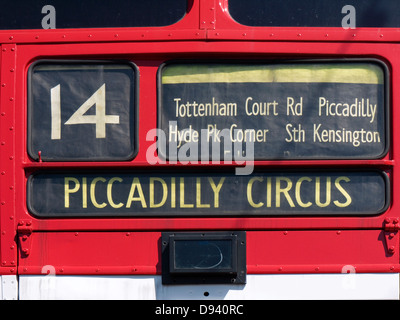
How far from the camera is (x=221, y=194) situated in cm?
261

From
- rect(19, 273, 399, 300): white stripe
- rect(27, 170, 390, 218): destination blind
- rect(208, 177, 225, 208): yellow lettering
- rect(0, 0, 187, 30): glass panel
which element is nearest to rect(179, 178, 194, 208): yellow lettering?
rect(27, 170, 390, 218): destination blind

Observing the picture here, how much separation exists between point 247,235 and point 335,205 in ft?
1.47

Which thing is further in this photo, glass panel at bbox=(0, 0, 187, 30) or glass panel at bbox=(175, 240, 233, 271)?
glass panel at bbox=(0, 0, 187, 30)

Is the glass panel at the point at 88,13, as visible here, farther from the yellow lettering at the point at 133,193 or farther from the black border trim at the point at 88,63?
the yellow lettering at the point at 133,193

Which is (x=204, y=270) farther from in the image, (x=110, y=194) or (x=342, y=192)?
(x=342, y=192)

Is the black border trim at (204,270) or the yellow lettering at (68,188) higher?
the yellow lettering at (68,188)

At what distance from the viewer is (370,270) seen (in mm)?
2582

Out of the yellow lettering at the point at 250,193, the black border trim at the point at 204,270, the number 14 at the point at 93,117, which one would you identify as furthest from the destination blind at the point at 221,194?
the number 14 at the point at 93,117

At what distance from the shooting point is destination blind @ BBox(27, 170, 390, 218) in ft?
8.52

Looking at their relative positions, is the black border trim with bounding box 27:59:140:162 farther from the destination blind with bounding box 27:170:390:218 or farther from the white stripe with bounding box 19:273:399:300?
the white stripe with bounding box 19:273:399:300

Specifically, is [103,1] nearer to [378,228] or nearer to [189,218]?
[189,218]

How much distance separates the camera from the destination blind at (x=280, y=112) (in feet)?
8.54

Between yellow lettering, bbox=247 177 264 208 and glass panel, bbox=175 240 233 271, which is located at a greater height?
yellow lettering, bbox=247 177 264 208

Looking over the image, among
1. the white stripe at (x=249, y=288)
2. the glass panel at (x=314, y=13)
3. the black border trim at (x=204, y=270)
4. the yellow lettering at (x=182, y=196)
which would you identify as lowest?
the white stripe at (x=249, y=288)
